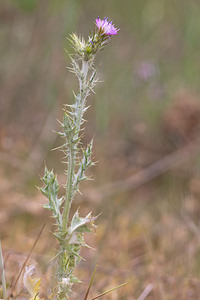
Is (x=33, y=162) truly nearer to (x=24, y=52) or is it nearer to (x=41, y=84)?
(x=41, y=84)

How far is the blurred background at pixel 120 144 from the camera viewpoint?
8.21 ft

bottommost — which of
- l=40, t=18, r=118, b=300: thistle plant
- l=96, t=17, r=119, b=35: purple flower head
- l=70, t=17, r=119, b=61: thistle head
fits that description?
l=40, t=18, r=118, b=300: thistle plant

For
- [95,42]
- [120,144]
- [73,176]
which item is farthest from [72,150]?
[120,144]

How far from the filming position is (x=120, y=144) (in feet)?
15.1

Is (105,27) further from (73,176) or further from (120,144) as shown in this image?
(120,144)

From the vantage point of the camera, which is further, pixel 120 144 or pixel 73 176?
pixel 120 144

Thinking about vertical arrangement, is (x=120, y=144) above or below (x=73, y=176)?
above

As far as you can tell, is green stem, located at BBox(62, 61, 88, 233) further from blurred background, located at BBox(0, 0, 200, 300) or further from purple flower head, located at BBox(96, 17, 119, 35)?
blurred background, located at BBox(0, 0, 200, 300)

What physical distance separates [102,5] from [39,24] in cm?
118

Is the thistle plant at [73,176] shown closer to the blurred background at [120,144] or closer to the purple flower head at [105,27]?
the purple flower head at [105,27]

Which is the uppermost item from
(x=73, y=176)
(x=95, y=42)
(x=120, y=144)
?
(x=120, y=144)

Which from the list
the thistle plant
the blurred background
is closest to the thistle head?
the thistle plant

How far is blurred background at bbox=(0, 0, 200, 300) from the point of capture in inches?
98.5

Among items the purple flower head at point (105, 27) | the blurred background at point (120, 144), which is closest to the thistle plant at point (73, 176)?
the purple flower head at point (105, 27)
